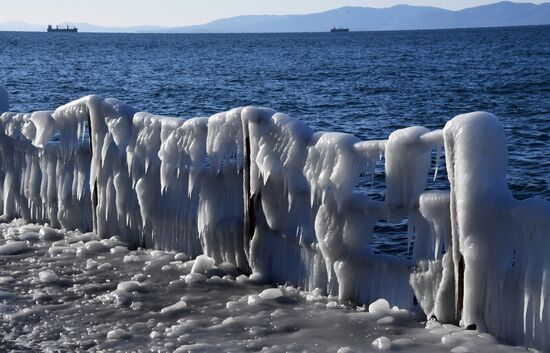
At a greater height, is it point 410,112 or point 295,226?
point 295,226

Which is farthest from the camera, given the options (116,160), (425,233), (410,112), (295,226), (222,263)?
(410,112)

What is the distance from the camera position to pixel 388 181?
7352 mm

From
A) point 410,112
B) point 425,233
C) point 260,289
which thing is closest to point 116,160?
point 260,289

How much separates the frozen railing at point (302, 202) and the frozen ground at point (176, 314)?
10.1 inches

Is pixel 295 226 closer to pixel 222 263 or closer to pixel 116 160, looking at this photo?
pixel 222 263


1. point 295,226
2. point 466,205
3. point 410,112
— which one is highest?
point 466,205

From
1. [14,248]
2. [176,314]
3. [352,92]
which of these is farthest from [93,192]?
[352,92]

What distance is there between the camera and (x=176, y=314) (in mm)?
7734

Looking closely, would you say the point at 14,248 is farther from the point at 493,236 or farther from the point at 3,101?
the point at 493,236

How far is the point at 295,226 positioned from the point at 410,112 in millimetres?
34574

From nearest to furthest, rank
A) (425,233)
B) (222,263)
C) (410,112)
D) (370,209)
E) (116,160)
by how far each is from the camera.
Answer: (425,233) < (370,209) < (222,263) < (116,160) < (410,112)

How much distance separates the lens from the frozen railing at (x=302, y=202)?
660 centimetres

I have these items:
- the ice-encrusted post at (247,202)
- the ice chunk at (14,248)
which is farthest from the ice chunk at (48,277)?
the ice-encrusted post at (247,202)

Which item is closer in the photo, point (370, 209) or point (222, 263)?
point (370, 209)
